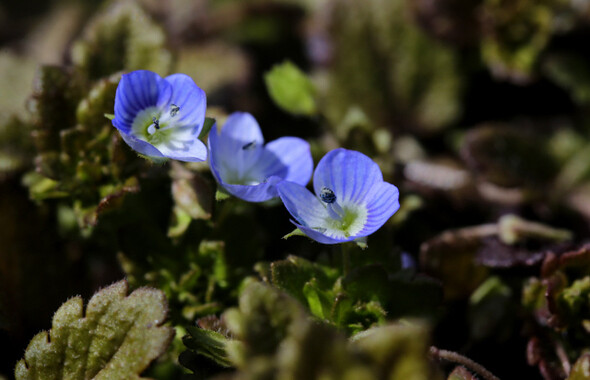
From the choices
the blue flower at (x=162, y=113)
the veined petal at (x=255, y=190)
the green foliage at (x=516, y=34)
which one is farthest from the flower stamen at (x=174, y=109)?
the green foliage at (x=516, y=34)

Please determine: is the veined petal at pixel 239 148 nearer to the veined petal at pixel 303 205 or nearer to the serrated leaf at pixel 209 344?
the veined petal at pixel 303 205

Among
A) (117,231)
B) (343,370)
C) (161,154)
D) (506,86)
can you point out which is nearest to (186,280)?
(117,231)

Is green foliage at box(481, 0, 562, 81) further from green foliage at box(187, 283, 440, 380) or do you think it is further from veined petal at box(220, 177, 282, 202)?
green foliage at box(187, 283, 440, 380)

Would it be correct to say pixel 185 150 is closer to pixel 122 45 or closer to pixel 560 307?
pixel 122 45

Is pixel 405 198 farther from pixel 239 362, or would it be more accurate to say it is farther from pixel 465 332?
pixel 239 362

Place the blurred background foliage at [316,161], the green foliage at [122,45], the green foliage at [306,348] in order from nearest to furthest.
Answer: the green foliage at [306,348], the blurred background foliage at [316,161], the green foliage at [122,45]

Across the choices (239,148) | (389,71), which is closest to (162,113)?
(239,148)

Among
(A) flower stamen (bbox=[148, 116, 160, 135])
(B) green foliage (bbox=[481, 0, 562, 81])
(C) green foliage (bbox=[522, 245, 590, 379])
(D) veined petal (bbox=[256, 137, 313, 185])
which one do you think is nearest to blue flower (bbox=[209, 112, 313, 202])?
(D) veined petal (bbox=[256, 137, 313, 185])
